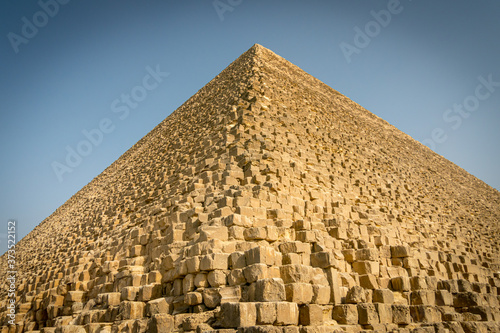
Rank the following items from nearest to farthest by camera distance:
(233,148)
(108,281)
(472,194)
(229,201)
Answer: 1. (229,201)
2. (108,281)
3. (233,148)
4. (472,194)

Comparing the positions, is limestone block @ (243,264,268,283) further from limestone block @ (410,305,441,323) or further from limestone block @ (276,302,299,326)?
limestone block @ (410,305,441,323)

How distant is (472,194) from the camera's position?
869 inches

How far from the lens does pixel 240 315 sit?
3.80m

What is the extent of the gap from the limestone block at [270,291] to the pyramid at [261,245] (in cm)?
2

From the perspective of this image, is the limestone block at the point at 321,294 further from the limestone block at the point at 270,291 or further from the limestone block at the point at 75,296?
the limestone block at the point at 75,296

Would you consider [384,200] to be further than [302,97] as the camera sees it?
No

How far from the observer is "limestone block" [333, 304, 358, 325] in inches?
182

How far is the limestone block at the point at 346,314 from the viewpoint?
4617mm

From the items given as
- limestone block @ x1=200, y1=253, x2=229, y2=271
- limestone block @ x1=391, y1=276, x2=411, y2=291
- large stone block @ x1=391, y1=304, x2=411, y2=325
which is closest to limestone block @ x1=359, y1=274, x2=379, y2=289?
limestone block @ x1=391, y1=276, x2=411, y2=291

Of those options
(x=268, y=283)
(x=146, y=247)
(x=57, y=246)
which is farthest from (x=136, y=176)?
(x=268, y=283)

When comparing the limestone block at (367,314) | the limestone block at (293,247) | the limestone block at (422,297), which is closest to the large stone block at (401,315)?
the limestone block at (367,314)

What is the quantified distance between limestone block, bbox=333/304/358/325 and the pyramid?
1 centimetres

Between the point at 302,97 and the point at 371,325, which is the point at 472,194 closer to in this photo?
the point at 302,97

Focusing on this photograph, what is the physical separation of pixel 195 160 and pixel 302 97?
22.2 ft
